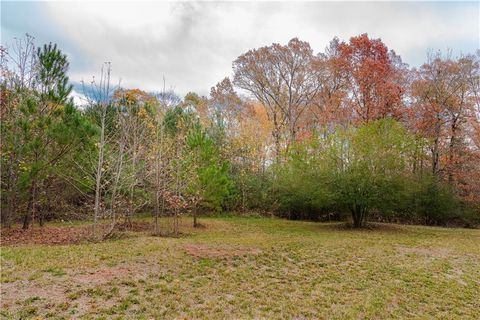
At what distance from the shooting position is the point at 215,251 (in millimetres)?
7297

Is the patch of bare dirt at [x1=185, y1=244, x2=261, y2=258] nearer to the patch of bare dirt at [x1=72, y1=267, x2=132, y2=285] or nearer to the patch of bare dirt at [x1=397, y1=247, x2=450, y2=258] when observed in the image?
the patch of bare dirt at [x1=72, y1=267, x2=132, y2=285]

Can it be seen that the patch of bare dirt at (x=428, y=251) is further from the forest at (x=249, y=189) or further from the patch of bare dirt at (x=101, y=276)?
the patch of bare dirt at (x=101, y=276)

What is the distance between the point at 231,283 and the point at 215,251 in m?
2.18

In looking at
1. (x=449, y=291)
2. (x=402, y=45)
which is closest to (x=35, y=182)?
(x=449, y=291)

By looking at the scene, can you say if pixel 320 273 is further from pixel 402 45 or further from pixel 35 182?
pixel 402 45

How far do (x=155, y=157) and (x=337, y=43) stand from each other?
47.9 feet

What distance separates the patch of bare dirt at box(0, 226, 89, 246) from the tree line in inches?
18.0

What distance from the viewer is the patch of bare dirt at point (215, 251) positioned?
6883 millimetres

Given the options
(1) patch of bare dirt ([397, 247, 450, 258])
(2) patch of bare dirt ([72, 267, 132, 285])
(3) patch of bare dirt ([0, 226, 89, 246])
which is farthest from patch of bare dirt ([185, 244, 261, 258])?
(1) patch of bare dirt ([397, 247, 450, 258])

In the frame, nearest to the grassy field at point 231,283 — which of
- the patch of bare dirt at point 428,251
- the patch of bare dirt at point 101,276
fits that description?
the patch of bare dirt at point 101,276

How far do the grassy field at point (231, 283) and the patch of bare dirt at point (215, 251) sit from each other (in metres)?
0.02

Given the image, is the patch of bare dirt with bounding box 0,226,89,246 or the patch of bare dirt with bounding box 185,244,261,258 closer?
the patch of bare dirt with bounding box 185,244,261,258

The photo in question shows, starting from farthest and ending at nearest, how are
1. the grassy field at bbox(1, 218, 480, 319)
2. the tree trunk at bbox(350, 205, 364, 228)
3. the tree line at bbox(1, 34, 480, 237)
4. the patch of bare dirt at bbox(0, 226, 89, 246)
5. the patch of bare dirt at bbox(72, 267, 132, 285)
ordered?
the tree trunk at bbox(350, 205, 364, 228) → the tree line at bbox(1, 34, 480, 237) → the patch of bare dirt at bbox(0, 226, 89, 246) → the patch of bare dirt at bbox(72, 267, 132, 285) → the grassy field at bbox(1, 218, 480, 319)

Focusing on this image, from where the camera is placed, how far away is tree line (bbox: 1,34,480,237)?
29.4 ft
